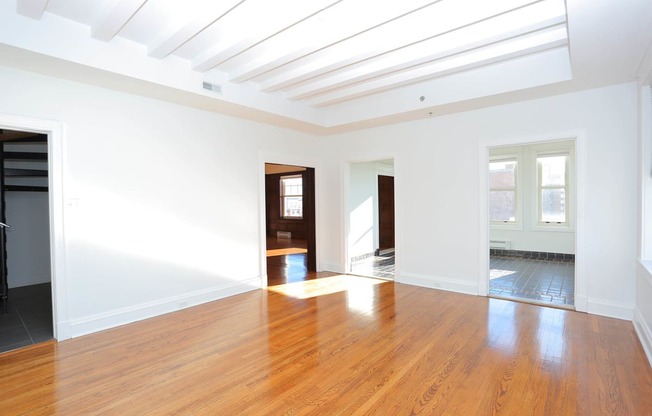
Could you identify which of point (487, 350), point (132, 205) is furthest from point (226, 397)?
point (132, 205)

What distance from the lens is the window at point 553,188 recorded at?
23.1 ft

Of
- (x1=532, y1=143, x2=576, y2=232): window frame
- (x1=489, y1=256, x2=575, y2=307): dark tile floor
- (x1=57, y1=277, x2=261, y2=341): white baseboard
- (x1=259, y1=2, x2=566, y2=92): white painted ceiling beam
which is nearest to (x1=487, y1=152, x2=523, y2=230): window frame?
(x1=532, y1=143, x2=576, y2=232): window frame

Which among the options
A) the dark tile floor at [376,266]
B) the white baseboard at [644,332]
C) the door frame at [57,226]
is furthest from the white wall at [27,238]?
the white baseboard at [644,332]

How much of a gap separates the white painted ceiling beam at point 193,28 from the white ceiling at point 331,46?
10 mm

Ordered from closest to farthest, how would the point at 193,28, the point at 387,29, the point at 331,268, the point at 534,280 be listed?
the point at 193,28
the point at 387,29
the point at 534,280
the point at 331,268

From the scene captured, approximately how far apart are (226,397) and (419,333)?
1.87m

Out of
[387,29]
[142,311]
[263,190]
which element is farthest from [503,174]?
[142,311]

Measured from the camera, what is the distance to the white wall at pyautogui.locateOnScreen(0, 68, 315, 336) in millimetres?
3303

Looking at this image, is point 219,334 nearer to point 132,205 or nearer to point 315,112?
point 132,205

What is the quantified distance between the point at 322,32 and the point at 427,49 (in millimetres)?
1084

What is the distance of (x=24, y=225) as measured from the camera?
5105mm

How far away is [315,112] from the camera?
5.30 meters

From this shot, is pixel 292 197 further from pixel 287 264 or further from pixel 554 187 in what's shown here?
pixel 554 187

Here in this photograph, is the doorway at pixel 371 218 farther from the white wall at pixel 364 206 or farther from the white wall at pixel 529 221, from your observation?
the white wall at pixel 529 221
